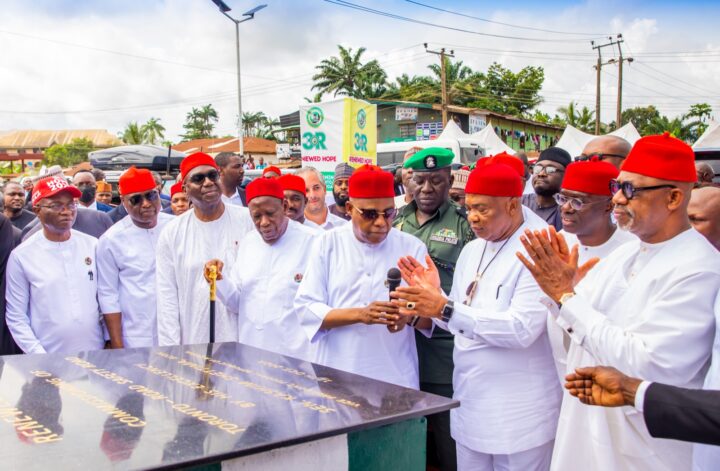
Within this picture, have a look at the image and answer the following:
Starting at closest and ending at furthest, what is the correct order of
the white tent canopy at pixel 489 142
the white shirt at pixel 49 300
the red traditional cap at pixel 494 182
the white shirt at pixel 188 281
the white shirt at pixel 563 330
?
the white shirt at pixel 563 330 → the red traditional cap at pixel 494 182 → the white shirt at pixel 49 300 → the white shirt at pixel 188 281 → the white tent canopy at pixel 489 142

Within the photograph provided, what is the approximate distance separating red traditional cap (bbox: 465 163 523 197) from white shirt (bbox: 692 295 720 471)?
128 cm

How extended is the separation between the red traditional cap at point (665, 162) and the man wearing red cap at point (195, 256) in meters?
3.05

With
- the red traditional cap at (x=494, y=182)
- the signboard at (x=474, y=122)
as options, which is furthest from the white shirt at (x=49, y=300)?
the signboard at (x=474, y=122)

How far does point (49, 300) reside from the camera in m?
4.49

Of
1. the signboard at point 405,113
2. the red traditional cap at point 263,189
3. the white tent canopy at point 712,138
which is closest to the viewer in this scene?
the red traditional cap at point 263,189

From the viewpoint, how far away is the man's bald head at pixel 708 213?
3.42 metres

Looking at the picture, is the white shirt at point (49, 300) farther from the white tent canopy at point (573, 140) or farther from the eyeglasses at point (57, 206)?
the white tent canopy at point (573, 140)

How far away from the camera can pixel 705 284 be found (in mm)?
2252

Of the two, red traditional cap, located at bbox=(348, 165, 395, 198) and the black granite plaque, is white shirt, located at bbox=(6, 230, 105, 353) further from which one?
red traditional cap, located at bbox=(348, 165, 395, 198)

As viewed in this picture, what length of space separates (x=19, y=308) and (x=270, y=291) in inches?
70.9

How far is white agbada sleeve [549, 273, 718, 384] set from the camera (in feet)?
7.32

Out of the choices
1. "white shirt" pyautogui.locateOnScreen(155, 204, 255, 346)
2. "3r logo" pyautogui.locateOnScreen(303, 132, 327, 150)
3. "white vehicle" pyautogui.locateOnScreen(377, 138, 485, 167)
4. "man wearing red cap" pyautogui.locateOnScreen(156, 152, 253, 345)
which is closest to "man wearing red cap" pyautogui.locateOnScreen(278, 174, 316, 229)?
"man wearing red cap" pyautogui.locateOnScreen(156, 152, 253, 345)

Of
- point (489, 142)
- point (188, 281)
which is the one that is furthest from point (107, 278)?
point (489, 142)

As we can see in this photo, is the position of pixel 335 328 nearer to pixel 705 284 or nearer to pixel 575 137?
pixel 705 284
